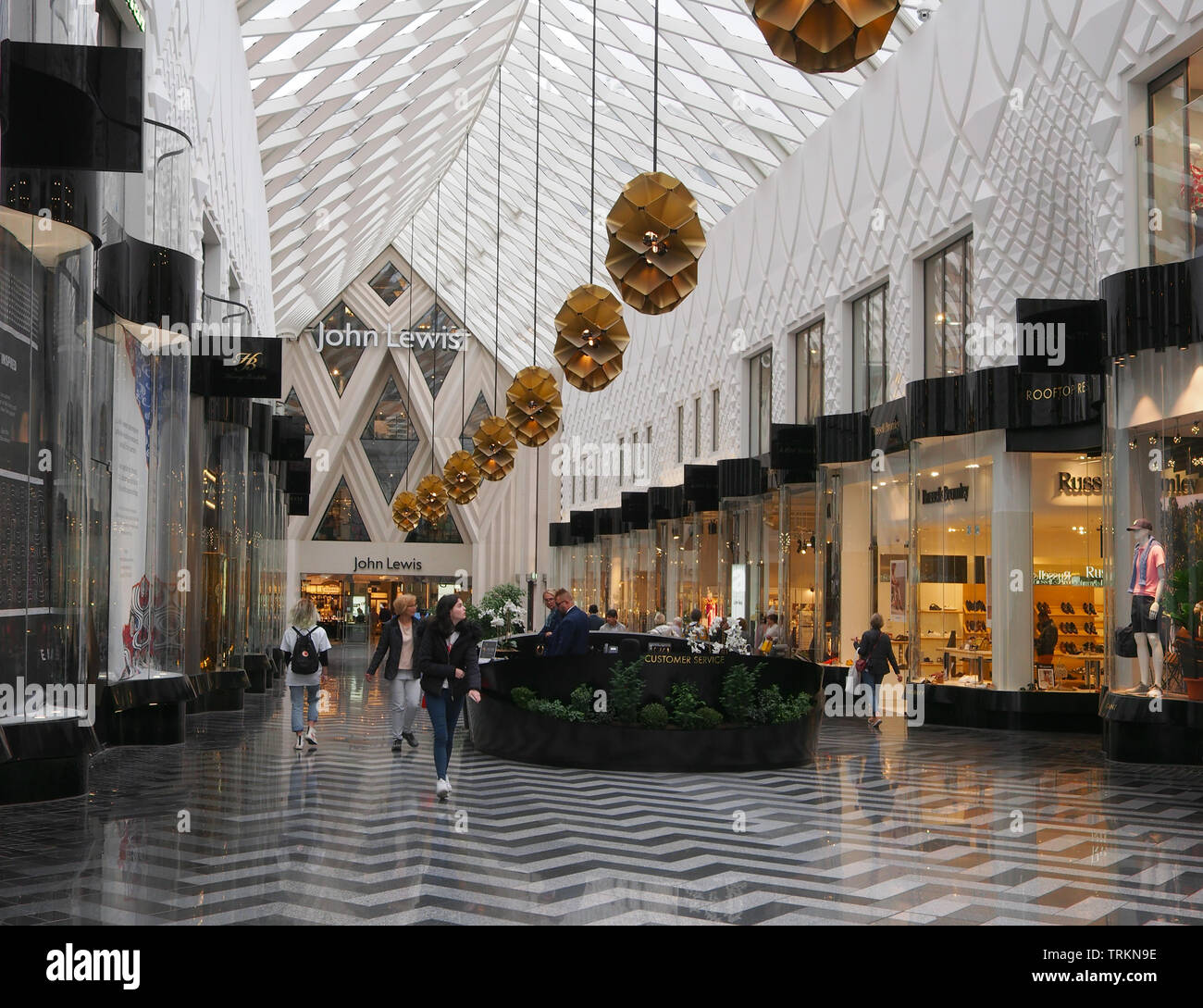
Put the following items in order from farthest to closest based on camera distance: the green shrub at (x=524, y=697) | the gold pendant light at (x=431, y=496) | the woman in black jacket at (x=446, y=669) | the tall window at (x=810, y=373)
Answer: the gold pendant light at (x=431, y=496)
the tall window at (x=810, y=373)
the green shrub at (x=524, y=697)
the woman in black jacket at (x=446, y=669)

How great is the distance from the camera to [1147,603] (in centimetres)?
1223

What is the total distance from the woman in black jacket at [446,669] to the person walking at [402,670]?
2.79 m

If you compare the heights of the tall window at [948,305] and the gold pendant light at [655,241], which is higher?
the tall window at [948,305]

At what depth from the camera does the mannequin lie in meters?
12.1

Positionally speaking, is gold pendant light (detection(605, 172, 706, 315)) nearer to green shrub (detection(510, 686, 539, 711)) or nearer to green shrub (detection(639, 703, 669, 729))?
green shrub (detection(639, 703, 669, 729))

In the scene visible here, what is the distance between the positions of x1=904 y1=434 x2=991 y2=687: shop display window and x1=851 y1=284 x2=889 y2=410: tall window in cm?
228

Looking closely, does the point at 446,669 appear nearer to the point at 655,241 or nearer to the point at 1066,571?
the point at 655,241

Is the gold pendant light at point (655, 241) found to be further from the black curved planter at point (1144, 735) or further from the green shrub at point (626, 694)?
the black curved planter at point (1144, 735)

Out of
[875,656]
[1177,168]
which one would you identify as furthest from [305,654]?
[1177,168]

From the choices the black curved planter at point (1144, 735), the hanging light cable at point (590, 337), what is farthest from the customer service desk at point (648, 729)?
the black curved planter at point (1144, 735)

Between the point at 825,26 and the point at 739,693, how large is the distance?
26.1 ft

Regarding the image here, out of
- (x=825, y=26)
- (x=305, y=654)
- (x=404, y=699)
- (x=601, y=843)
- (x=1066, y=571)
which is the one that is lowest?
(x=601, y=843)

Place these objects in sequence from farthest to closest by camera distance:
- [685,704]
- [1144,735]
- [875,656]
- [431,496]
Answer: [431,496]
[875,656]
[1144,735]
[685,704]

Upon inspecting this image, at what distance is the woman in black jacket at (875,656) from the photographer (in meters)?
17.0
